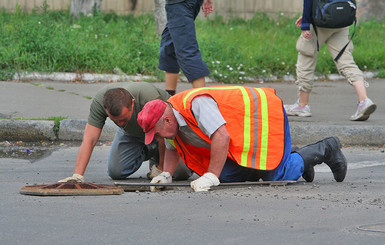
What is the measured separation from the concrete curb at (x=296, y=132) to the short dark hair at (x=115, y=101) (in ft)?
8.19

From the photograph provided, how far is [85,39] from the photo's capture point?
35.9ft

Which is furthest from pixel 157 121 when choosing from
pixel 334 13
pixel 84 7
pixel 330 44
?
pixel 84 7

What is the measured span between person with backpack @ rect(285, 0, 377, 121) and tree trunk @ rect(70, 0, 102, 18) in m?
6.50

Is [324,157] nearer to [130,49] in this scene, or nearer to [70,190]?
[70,190]

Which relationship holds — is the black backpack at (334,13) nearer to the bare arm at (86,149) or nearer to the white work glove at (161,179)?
the white work glove at (161,179)

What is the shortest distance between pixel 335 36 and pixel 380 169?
2172 millimetres

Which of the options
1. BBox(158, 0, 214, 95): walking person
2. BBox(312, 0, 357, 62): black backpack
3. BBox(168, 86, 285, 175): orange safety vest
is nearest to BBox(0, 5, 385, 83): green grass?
BBox(312, 0, 357, 62): black backpack

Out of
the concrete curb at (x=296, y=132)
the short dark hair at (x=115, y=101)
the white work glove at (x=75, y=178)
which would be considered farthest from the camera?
the concrete curb at (x=296, y=132)

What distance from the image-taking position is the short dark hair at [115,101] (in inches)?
190

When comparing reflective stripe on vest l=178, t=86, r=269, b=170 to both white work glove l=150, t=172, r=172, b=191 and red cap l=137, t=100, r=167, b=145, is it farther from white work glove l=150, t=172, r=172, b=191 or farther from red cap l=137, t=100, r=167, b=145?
white work glove l=150, t=172, r=172, b=191

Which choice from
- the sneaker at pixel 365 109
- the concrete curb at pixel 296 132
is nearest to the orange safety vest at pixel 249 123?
the concrete curb at pixel 296 132

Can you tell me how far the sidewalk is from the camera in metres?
7.30

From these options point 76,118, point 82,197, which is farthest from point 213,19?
point 82,197

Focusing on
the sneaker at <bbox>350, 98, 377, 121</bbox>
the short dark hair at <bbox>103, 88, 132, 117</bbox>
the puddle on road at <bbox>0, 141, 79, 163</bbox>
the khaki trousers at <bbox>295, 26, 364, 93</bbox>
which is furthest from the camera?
the khaki trousers at <bbox>295, 26, 364, 93</bbox>
